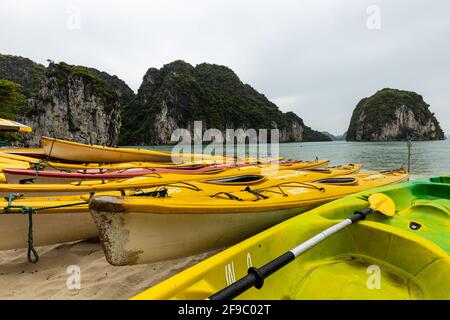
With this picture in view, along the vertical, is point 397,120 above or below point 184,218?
above

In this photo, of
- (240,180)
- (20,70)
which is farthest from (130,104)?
(240,180)

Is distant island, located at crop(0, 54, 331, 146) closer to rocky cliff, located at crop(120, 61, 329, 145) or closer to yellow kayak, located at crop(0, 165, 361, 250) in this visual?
rocky cliff, located at crop(120, 61, 329, 145)

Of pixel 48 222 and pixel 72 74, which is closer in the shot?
pixel 48 222

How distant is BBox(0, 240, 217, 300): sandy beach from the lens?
2678mm

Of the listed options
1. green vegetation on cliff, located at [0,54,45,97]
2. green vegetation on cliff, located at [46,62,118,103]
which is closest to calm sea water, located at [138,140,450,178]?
green vegetation on cliff, located at [46,62,118,103]

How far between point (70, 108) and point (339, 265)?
60089 mm

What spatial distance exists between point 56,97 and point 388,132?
103 metres

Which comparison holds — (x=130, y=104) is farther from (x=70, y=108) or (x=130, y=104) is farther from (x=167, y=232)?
(x=167, y=232)

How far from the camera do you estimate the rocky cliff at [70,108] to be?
48656mm

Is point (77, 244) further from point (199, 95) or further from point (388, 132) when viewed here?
point (388, 132)

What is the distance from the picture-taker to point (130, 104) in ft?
328

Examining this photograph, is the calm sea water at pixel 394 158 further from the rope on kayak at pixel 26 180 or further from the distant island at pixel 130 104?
the distant island at pixel 130 104

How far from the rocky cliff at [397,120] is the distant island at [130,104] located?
1248 inches

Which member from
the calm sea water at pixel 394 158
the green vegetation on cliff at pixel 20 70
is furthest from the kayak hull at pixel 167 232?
the green vegetation on cliff at pixel 20 70
